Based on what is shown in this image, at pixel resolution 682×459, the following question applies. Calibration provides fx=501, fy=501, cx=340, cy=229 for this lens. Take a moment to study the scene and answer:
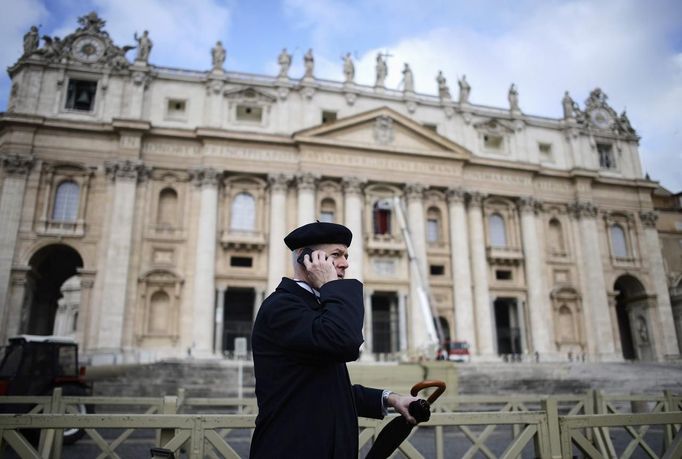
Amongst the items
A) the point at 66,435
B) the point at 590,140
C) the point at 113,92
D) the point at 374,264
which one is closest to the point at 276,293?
the point at 66,435

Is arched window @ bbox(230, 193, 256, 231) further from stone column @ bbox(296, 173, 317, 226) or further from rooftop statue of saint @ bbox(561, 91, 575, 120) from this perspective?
rooftop statue of saint @ bbox(561, 91, 575, 120)

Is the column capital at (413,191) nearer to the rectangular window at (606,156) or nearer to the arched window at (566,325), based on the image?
the arched window at (566,325)

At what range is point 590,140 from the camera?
37.2 meters

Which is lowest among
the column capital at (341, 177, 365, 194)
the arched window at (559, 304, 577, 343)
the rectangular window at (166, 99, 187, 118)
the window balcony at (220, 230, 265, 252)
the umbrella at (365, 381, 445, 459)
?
the umbrella at (365, 381, 445, 459)

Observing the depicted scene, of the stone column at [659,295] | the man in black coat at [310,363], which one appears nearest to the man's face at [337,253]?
the man in black coat at [310,363]

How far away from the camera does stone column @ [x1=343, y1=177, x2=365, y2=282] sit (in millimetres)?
29109

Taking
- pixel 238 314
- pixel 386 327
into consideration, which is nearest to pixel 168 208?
pixel 238 314

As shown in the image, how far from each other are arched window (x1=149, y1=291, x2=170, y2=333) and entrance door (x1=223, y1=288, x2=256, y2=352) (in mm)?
3647

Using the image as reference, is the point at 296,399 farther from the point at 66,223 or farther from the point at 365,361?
the point at 66,223

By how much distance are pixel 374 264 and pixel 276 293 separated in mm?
27484

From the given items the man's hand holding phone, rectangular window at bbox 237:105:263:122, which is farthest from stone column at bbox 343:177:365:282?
the man's hand holding phone

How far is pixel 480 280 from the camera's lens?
30812 mm

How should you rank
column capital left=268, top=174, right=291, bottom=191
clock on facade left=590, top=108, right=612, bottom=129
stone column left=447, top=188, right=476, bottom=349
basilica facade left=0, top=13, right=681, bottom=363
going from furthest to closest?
clock on facade left=590, top=108, right=612, bottom=129, stone column left=447, top=188, right=476, bottom=349, column capital left=268, top=174, right=291, bottom=191, basilica facade left=0, top=13, right=681, bottom=363

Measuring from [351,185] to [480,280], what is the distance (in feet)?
32.3
